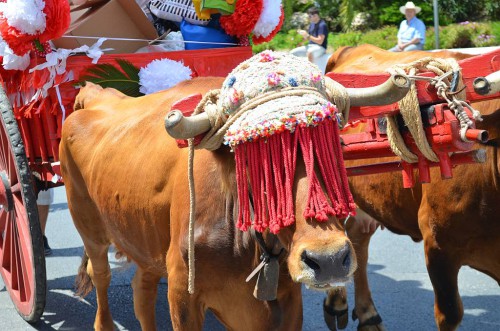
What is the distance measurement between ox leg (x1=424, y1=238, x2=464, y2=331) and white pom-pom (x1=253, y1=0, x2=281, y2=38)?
1.71 meters

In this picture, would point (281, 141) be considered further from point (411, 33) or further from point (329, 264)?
point (411, 33)

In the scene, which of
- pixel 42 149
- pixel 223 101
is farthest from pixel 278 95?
pixel 42 149

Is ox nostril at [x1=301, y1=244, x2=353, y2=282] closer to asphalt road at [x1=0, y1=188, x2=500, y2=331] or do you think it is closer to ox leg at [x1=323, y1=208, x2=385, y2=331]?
ox leg at [x1=323, y1=208, x2=385, y2=331]

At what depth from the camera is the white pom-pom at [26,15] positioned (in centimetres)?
430

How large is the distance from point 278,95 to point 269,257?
66 cm

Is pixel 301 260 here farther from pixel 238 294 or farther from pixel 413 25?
pixel 413 25

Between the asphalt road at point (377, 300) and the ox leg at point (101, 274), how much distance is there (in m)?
0.37

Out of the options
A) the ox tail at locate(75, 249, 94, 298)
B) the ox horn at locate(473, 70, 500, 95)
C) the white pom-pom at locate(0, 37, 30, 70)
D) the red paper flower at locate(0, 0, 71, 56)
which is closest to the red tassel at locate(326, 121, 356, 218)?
the ox horn at locate(473, 70, 500, 95)

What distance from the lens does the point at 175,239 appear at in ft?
10.2

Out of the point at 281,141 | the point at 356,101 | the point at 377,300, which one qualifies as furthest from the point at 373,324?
the point at 281,141

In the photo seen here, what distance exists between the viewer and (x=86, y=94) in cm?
455

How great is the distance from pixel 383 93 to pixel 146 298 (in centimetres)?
213

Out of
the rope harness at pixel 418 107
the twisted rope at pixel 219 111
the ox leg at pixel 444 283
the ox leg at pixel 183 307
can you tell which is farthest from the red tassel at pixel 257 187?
the ox leg at pixel 444 283

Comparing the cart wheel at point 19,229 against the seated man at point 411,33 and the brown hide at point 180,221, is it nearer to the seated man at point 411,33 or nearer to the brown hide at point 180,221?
the brown hide at point 180,221
